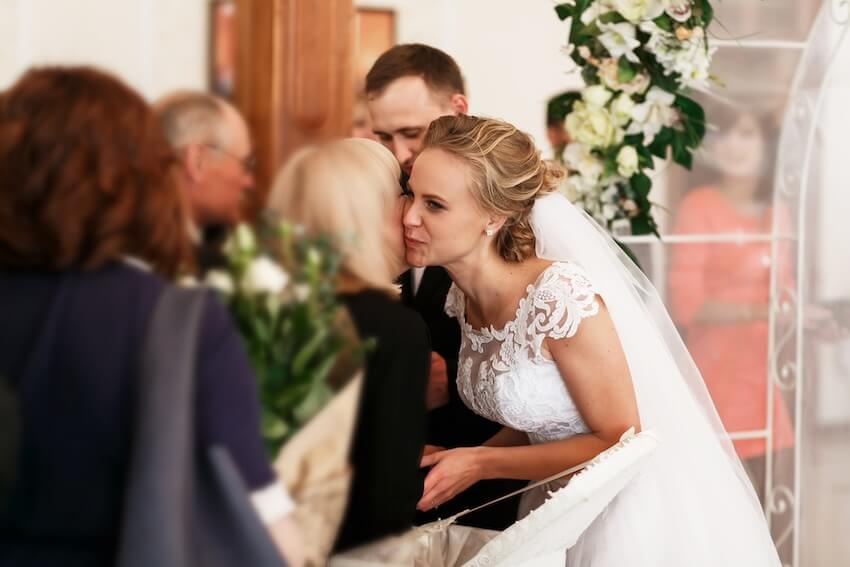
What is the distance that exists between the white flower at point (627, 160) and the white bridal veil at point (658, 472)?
0.45 m

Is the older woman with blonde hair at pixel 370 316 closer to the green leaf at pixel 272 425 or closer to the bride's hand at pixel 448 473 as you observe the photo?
the green leaf at pixel 272 425

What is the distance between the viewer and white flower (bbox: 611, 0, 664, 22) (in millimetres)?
2361

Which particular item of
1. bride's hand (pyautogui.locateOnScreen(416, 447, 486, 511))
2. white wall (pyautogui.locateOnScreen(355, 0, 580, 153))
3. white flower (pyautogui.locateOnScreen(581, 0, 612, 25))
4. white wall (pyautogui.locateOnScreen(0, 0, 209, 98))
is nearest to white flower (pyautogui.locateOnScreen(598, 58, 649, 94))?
white flower (pyautogui.locateOnScreen(581, 0, 612, 25))

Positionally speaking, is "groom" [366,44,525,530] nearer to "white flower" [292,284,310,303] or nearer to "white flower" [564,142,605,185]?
"white flower" [564,142,605,185]

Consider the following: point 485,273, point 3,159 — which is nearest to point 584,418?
point 485,273

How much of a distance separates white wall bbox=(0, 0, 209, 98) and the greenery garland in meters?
1.53

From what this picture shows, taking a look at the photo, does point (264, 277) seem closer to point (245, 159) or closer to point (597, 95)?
point (245, 159)

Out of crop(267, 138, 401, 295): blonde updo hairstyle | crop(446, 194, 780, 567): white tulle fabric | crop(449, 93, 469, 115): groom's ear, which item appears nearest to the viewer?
crop(267, 138, 401, 295): blonde updo hairstyle

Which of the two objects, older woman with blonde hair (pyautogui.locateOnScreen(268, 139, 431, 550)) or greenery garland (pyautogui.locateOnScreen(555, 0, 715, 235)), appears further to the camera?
greenery garland (pyautogui.locateOnScreen(555, 0, 715, 235))

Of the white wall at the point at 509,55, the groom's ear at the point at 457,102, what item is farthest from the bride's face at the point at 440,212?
the white wall at the point at 509,55

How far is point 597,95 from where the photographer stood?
8.00 feet

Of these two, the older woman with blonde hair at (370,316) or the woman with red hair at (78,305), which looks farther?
the older woman with blonde hair at (370,316)

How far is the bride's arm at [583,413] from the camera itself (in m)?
1.83

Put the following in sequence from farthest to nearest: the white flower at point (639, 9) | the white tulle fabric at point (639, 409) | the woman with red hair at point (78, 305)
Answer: the white flower at point (639, 9), the white tulle fabric at point (639, 409), the woman with red hair at point (78, 305)
